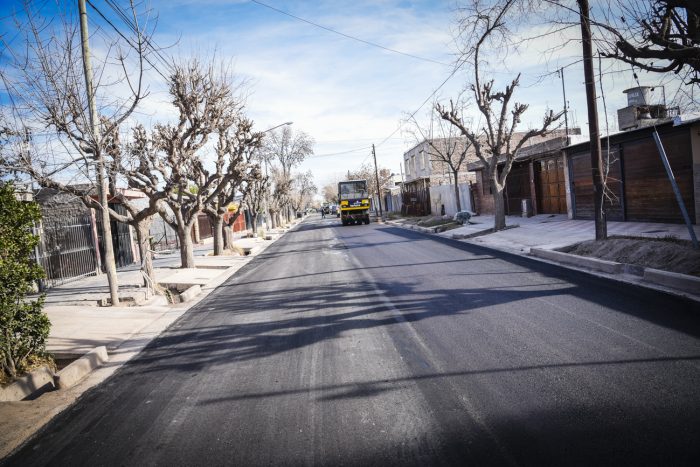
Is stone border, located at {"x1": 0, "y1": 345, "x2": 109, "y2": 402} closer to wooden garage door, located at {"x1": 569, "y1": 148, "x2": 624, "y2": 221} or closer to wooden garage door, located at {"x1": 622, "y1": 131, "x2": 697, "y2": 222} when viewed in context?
wooden garage door, located at {"x1": 622, "y1": 131, "x2": 697, "y2": 222}

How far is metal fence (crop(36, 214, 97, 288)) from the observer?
1412cm

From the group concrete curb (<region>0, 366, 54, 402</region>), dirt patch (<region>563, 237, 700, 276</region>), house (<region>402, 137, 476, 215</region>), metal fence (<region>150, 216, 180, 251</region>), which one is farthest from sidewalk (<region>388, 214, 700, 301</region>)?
metal fence (<region>150, 216, 180, 251</region>)

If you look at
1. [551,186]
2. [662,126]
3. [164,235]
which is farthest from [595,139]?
[164,235]

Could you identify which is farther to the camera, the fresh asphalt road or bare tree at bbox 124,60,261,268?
bare tree at bbox 124,60,261,268

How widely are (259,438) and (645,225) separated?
1464 centimetres

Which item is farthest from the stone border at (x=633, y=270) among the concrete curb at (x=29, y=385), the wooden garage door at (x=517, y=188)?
the wooden garage door at (x=517, y=188)

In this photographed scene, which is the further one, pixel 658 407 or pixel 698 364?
pixel 698 364

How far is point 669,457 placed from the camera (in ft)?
8.12

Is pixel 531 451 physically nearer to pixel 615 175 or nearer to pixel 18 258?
pixel 18 258

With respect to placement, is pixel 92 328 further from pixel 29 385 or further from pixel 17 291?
pixel 29 385

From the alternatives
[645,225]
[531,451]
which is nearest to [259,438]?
[531,451]

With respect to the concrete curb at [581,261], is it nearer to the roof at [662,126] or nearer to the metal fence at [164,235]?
the roof at [662,126]

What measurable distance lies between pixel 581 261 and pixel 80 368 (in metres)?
9.60

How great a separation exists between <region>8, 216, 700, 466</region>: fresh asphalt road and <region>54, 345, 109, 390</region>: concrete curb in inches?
19.5
